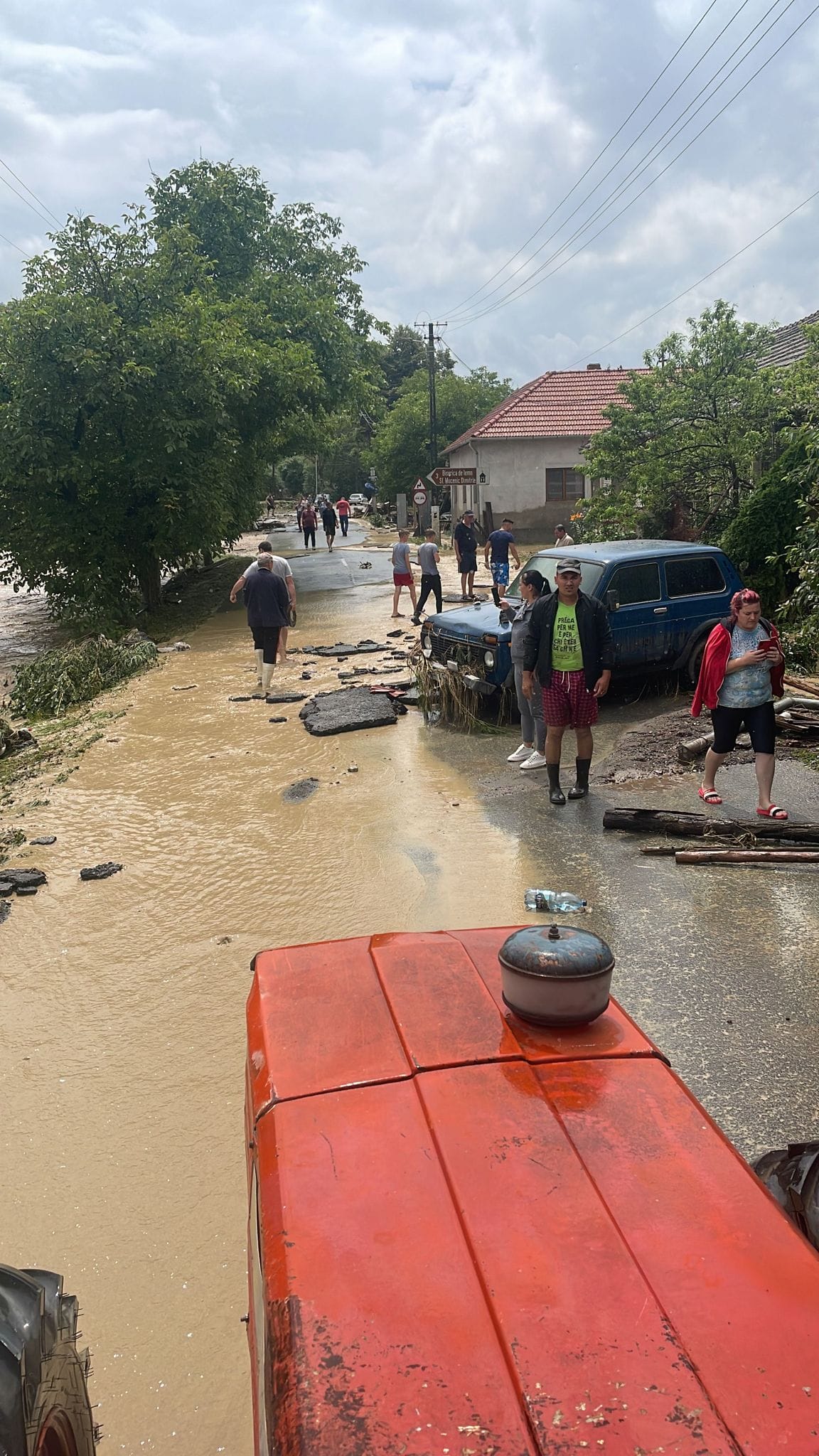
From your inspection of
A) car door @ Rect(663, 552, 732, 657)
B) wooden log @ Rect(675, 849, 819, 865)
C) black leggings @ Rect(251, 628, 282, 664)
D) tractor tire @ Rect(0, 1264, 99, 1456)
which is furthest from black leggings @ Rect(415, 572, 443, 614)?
tractor tire @ Rect(0, 1264, 99, 1456)

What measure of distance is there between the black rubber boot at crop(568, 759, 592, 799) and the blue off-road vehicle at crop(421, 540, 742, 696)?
220 cm

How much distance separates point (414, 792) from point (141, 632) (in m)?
11.2

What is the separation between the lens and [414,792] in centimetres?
803

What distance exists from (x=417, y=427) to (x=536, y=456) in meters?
16.0

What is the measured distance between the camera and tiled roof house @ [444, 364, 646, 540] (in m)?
32.1

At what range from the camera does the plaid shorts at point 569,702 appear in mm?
7145

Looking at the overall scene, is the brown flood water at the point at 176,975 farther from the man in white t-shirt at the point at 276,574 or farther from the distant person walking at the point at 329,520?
the distant person walking at the point at 329,520

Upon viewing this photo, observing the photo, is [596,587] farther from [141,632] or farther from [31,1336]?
[141,632]

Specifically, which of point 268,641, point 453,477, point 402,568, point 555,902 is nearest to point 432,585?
point 402,568

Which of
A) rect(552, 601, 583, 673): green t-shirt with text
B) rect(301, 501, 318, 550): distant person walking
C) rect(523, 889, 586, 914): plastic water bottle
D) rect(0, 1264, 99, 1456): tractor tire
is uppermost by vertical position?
rect(301, 501, 318, 550): distant person walking

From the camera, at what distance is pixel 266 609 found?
38.8ft

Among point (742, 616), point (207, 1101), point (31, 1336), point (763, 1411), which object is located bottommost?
point (207, 1101)

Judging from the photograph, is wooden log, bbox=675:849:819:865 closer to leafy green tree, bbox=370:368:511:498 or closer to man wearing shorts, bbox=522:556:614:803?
man wearing shorts, bbox=522:556:614:803

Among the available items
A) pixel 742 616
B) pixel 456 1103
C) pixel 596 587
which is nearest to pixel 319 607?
pixel 596 587
